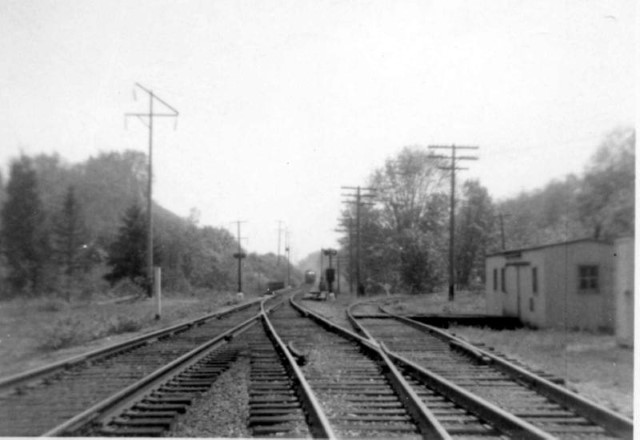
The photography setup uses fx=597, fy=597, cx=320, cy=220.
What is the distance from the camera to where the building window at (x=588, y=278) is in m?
14.3

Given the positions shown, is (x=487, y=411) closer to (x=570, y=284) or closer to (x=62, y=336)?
(x=570, y=284)

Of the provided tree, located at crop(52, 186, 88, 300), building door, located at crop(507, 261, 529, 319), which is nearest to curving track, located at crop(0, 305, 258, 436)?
building door, located at crop(507, 261, 529, 319)

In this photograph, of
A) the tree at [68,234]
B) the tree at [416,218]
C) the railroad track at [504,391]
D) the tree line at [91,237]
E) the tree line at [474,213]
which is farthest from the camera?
the tree at [416,218]

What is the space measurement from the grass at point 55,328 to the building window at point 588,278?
11091 millimetres

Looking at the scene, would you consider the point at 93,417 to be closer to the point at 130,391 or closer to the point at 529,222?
the point at 130,391

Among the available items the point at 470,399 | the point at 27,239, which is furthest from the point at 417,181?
the point at 470,399

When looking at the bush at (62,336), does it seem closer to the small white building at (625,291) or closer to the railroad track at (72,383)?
the railroad track at (72,383)

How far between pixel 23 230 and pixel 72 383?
57.7ft

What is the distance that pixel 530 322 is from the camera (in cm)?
1630

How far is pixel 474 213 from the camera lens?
2803 cm

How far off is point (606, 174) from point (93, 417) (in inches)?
702

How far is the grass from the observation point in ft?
38.4

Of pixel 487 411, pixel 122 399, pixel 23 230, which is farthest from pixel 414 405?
pixel 23 230

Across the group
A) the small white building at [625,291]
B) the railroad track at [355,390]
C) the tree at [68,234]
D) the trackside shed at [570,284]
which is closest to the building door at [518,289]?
the trackside shed at [570,284]
